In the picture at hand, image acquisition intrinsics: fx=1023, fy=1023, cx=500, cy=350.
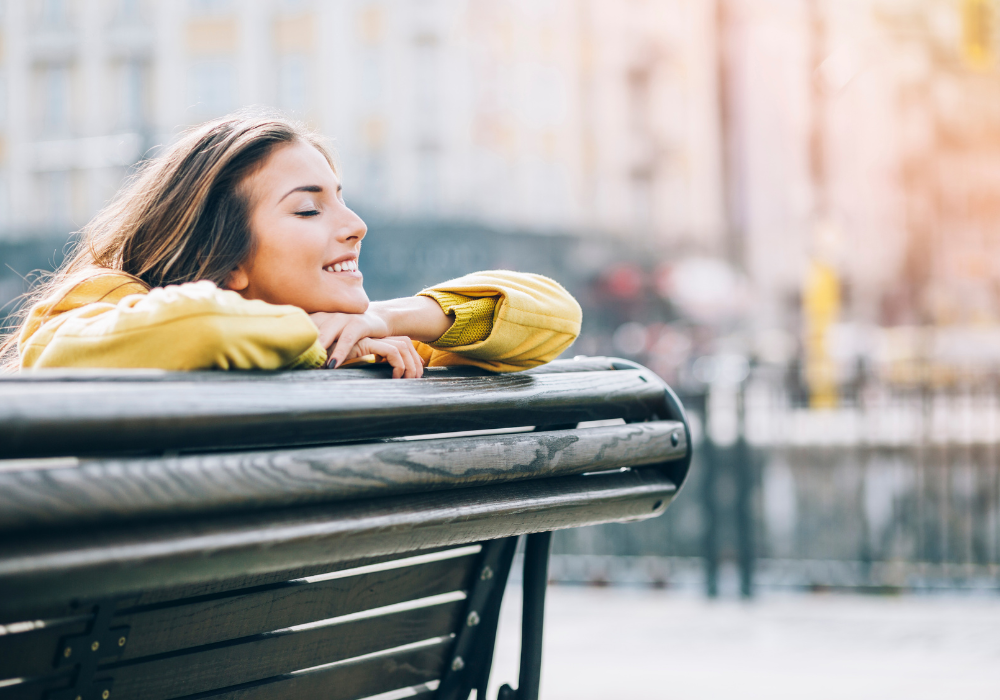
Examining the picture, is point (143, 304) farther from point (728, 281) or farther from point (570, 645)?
point (728, 281)

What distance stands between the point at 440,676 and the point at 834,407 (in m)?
5.85

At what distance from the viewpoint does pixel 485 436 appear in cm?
168

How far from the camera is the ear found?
1.96 meters

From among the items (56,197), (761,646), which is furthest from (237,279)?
(56,197)

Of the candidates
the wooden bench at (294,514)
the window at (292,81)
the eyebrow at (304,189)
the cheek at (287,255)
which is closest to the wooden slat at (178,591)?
the wooden bench at (294,514)

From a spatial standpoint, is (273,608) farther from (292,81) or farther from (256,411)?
(292,81)

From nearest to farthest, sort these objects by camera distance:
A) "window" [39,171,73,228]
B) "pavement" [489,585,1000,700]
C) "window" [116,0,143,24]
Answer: "pavement" [489,585,1000,700], "window" [39,171,73,228], "window" [116,0,143,24]

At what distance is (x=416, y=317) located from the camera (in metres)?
1.96

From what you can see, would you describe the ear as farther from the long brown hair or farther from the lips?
the lips

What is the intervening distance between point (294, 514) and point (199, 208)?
85 centimetres

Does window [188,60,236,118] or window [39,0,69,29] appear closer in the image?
window [188,60,236,118]

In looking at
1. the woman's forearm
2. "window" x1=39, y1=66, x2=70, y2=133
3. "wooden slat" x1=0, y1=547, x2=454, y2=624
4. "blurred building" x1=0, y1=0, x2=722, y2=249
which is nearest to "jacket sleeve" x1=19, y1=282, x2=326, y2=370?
"wooden slat" x1=0, y1=547, x2=454, y2=624

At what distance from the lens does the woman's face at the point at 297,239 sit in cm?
195

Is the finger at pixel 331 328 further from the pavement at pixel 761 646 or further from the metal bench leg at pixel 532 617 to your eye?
the pavement at pixel 761 646
